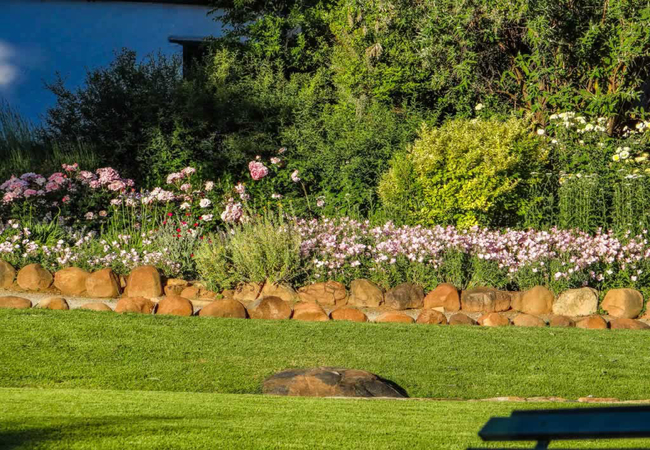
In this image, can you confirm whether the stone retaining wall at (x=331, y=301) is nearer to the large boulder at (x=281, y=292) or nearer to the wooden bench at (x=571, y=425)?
the large boulder at (x=281, y=292)

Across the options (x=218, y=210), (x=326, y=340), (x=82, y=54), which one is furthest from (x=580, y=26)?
(x=82, y=54)

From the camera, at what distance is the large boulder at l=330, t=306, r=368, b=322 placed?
902 cm

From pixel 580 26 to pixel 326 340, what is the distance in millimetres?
7686

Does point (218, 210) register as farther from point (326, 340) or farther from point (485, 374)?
point (485, 374)

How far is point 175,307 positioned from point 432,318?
2696 millimetres

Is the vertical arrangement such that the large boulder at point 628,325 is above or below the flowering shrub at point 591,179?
below

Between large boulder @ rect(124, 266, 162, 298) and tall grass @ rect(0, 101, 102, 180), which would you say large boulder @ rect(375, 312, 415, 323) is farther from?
tall grass @ rect(0, 101, 102, 180)

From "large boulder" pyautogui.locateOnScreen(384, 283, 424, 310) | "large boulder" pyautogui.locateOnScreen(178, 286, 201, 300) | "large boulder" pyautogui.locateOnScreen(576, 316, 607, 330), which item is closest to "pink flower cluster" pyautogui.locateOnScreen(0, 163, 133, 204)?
"large boulder" pyautogui.locateOnScreen(178, 286, 201, 300)

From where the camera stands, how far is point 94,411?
5133 millimetres

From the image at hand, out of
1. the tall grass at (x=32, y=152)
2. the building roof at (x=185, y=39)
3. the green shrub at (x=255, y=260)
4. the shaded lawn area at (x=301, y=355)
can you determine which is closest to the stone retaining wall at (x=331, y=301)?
the green shrub at (x=255, y=260)

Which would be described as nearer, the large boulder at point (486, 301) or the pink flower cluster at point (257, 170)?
the large boulder at point (486, 301)

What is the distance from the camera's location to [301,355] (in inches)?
291

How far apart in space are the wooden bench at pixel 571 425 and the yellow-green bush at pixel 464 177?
27.9 feet

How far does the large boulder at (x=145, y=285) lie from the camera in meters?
9.82
